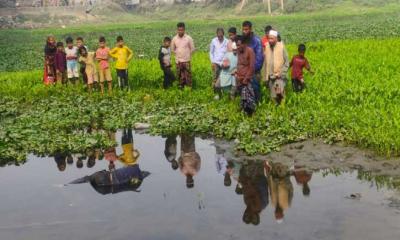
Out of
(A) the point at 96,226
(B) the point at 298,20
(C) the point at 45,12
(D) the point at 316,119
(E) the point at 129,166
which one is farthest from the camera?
(C) the point at 45,12

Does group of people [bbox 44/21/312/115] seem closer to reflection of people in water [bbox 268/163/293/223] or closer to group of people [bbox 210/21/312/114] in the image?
group of people [bbox 210/21/312/114]

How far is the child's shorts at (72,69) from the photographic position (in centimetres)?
1538

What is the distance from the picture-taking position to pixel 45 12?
7425cm

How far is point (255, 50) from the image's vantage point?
1071 cm

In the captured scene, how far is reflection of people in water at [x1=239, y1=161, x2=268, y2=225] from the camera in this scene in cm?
621

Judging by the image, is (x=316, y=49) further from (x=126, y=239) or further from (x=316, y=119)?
(x=126, y=239)

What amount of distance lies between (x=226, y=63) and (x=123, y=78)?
388cm

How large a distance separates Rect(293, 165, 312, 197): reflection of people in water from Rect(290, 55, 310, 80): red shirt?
452cm

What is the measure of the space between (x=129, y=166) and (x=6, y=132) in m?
3.38

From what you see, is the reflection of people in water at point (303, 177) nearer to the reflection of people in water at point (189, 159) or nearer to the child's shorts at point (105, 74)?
the reflection of people in water at point (189, 159)

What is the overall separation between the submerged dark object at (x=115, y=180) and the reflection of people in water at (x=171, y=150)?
868mm

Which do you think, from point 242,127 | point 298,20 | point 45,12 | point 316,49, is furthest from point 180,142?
point 45,12

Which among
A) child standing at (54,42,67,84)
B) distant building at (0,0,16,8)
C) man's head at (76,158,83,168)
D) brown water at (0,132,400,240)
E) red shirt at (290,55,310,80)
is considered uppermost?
distant building at (0,0,16,8)

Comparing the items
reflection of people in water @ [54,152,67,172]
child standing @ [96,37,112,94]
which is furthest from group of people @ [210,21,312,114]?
reflection of people in water @ [54,152,67,172]
